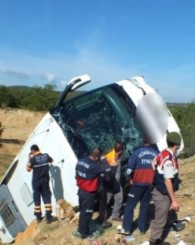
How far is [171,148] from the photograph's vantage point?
5617mm

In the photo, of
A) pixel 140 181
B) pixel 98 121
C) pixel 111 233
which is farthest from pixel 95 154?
pixel 111 233

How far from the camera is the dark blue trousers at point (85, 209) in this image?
21.2 feet

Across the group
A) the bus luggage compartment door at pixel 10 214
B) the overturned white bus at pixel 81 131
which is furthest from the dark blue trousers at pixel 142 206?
the bus luggage compartment door at pixel 10 214

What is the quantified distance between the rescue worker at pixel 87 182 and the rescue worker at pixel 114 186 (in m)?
0.32

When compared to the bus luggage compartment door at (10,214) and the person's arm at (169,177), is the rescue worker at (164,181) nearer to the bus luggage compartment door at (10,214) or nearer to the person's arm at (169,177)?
the person's arm at (169,177)

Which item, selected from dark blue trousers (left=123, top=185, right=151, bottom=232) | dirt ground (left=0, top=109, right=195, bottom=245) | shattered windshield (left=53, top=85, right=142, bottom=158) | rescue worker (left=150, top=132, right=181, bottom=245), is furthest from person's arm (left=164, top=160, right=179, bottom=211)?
shattered windshield (left=53, top=85, right=142, bottom=158)

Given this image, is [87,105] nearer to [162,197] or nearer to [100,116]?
[100,116]

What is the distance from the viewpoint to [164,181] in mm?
5617

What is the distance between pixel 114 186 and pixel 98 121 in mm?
1017

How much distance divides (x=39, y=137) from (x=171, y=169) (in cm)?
258

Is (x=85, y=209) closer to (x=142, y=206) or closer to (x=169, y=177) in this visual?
(x=142, y=206)

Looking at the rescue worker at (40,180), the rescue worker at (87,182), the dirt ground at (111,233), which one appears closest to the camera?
→ the dirt ground at (111,233)

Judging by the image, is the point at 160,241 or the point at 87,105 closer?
the point at 160,241

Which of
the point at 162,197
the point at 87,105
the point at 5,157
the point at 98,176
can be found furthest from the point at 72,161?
the point at 5,157
